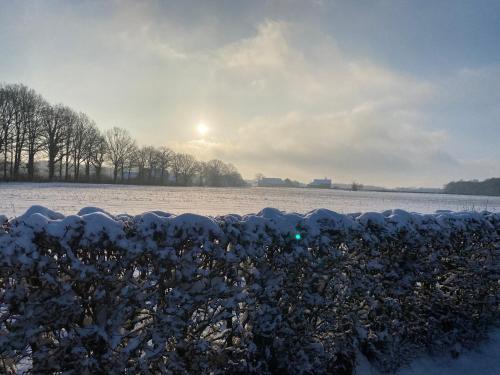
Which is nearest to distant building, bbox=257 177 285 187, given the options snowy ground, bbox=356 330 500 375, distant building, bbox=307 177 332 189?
distant building, bbox=307 177 332 189

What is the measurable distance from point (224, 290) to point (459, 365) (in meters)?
3.74

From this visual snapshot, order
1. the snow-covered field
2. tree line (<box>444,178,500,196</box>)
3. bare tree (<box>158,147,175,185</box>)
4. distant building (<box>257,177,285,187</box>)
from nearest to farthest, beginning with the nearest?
the snow-covered field → bare tree (<box>158,147,175,185</box>) → tree line (<box>444,178,500,196</box>) → distant building (<box>257,177,285,187</box>)

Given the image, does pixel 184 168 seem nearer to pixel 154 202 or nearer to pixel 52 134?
pixel 52 134

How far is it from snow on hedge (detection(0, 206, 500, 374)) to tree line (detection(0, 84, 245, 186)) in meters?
52.1

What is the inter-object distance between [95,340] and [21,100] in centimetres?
5843

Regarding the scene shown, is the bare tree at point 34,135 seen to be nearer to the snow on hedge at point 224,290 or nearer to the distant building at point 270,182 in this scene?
the snow on hedge at point 224,290

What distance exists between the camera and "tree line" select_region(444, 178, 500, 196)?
122 metres

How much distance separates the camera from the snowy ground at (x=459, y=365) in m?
4.19

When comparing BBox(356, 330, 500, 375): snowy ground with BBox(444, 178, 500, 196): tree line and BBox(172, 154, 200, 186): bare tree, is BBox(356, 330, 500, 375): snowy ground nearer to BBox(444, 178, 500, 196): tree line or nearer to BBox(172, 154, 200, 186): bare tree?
BBox(172, 154, 200, 186): bare tree

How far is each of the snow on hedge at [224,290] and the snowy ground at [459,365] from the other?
142 millimetres

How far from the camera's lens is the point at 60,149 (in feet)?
179

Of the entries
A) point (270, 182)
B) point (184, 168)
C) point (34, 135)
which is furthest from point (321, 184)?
point (34, 135)

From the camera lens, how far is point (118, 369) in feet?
9.03

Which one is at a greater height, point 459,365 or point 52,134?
point 52,134
